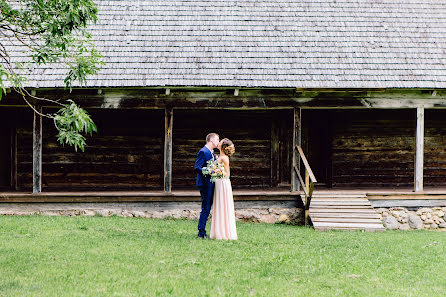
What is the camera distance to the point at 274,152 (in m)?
15.4

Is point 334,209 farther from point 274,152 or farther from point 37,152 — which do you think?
point 37,152

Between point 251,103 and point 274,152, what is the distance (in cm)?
284

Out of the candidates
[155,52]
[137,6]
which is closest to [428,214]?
[155,52]

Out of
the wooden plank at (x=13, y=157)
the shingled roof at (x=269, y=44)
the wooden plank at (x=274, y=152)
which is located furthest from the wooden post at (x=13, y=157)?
the wooden plank at (x=274, y=152)

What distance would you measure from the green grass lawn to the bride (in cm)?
32

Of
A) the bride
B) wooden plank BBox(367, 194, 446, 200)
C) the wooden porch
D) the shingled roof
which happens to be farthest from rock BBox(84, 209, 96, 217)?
wooden plank BBox(367, 194, 446, 200)

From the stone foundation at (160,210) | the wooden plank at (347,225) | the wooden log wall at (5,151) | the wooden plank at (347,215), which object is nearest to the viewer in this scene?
the wooden plank at (347,225)

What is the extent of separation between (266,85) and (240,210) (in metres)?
2.77

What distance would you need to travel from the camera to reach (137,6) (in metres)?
14.7

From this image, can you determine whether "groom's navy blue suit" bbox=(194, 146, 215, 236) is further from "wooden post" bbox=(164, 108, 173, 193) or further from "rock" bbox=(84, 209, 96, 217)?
"rock" bbox=(84, 209, 96, 217)

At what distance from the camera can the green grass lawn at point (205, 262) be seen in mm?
6355

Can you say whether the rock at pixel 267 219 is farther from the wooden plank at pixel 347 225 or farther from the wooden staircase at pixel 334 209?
the wooden plank at pixel 347 225

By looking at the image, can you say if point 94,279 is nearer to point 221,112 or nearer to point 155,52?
point 155,52

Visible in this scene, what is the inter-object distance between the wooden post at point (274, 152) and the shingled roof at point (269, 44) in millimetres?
2418
